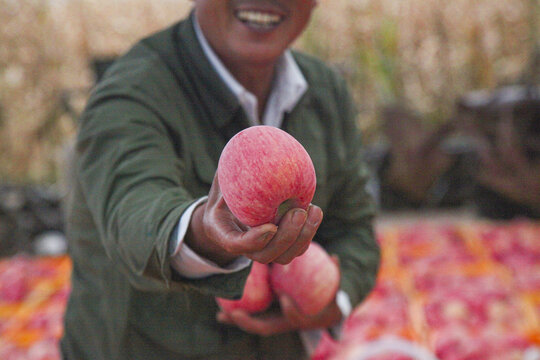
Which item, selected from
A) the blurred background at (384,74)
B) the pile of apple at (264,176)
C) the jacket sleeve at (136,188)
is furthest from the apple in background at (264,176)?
the blurred background at (384,74)

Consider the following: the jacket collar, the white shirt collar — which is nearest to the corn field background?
the white shirt collar

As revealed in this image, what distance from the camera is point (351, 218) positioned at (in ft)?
4.32

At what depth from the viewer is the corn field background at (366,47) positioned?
4270 millimetres

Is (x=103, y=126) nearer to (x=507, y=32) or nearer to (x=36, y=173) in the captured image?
(x=36, y=173)

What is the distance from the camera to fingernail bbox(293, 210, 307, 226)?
673mm

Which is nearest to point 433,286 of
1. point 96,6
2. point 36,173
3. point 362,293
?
point 362,293

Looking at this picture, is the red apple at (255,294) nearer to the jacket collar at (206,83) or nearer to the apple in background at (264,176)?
the jacket collar at (206,83)

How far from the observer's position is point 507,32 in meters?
4.34

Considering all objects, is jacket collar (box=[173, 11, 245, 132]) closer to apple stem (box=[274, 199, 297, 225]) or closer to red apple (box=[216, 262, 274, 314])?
red apple (box=[216, 262, 274, 314])

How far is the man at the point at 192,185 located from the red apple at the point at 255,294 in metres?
0.02

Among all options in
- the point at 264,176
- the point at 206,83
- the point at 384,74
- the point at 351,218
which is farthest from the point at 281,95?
the point at 384,74

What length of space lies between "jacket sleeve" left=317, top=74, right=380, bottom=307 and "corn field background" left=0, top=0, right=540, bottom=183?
309 centimetres

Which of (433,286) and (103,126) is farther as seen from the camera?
(433,286)

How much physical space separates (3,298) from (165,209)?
2.50 metres
